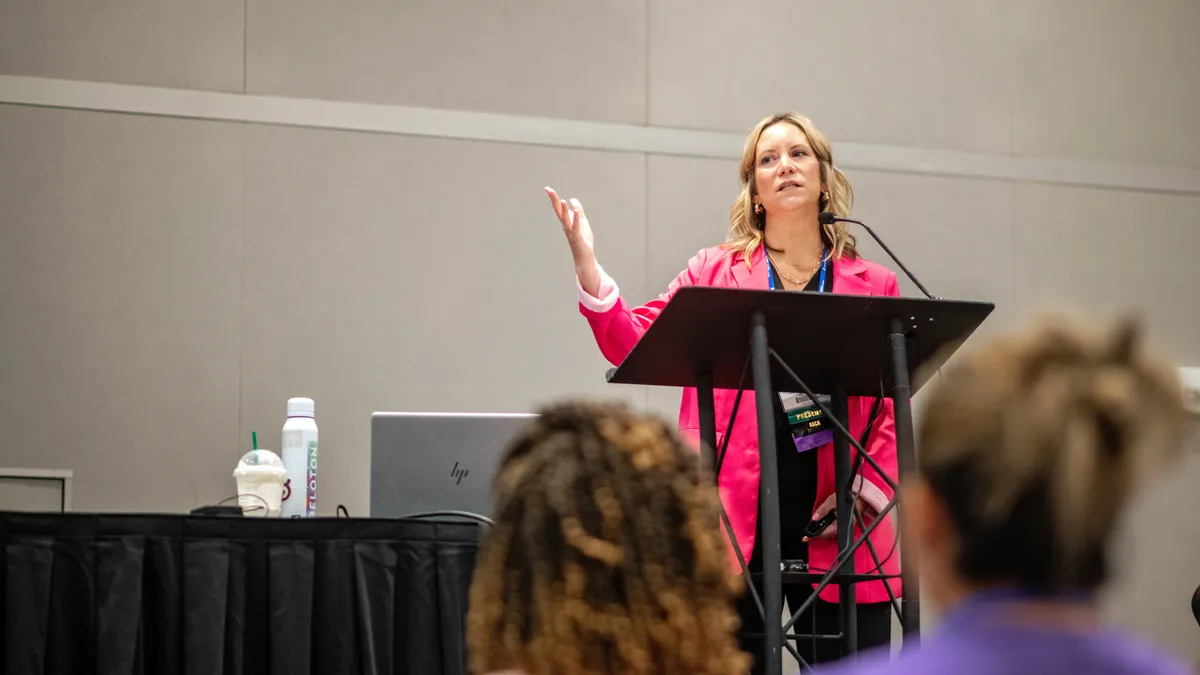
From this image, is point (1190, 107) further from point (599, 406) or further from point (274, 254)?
point (599, 406)

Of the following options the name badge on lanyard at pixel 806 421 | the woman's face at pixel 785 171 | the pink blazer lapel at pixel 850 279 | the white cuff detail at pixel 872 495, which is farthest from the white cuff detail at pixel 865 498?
the woman's face at pixel 785 171

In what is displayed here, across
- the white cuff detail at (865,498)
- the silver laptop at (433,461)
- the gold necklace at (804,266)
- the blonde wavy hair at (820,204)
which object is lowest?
the white cuff detail at (865,498)

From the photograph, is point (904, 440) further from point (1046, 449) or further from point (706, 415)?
point (1046, 449)

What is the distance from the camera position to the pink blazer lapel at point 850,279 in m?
2.96

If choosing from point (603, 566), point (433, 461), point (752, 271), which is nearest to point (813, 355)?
point (752, 271)

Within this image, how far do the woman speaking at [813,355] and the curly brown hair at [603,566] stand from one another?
5.17 feet

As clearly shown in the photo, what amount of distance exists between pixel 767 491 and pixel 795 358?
1.09ft

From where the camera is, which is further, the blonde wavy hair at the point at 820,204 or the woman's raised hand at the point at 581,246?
the blonde wavy hair at the point at 820,204

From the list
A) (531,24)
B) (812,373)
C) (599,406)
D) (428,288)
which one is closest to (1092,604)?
(599,406)

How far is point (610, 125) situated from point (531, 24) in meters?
0.46

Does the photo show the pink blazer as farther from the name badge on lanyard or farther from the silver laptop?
the silver laptop

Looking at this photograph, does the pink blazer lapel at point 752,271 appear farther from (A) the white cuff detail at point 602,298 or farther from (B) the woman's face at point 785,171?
(A) the white cuff detail at point 602,298

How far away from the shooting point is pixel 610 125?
4.66 meters

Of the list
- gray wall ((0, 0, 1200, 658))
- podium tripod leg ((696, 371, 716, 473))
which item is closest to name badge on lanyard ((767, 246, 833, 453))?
podium tripod leg ((696, 371, 716, 473))
